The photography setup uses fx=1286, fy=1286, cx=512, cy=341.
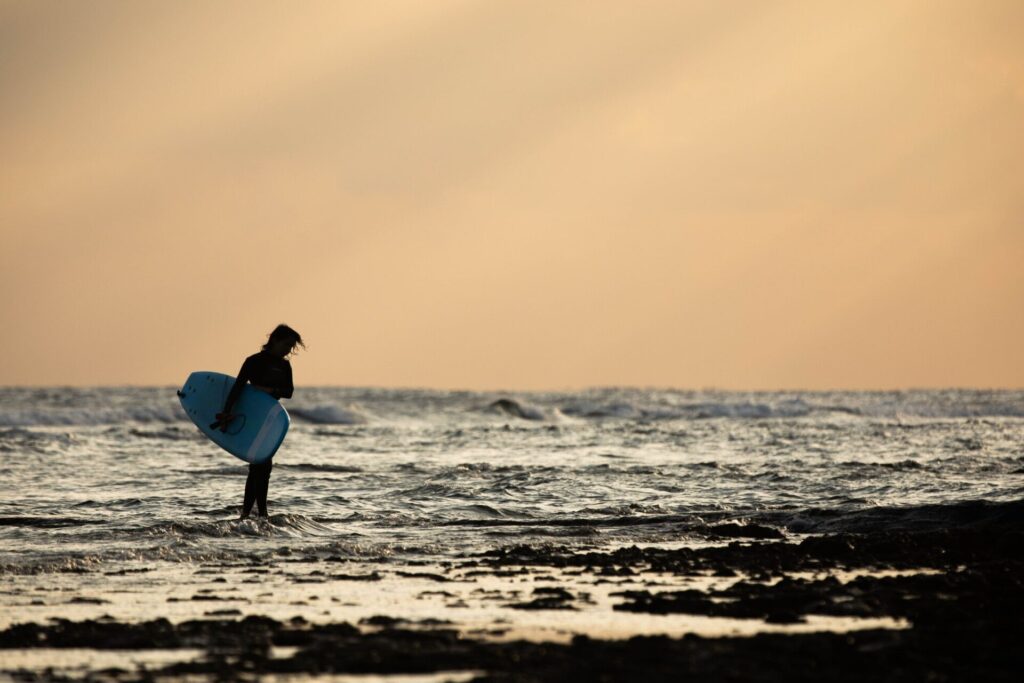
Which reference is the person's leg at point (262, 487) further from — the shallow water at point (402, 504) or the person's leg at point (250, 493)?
the shallow water at point (402, 504)

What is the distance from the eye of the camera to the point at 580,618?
7.26 metres

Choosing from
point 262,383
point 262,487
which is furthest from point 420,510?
point 262,383

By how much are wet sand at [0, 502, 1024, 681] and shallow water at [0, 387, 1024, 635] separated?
0.06 metres

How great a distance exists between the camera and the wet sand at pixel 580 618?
597 centimetres

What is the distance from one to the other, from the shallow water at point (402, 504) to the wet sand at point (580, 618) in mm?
62

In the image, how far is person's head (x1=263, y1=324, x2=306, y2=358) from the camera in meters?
12.5

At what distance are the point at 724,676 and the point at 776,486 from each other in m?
10.7

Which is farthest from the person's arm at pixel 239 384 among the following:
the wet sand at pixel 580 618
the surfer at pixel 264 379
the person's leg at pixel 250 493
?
the wet sand at pixel 580 618

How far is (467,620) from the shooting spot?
284 inches

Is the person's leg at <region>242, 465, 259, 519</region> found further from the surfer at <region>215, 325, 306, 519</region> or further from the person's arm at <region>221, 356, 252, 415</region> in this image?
the person's arm at <region>221, 356, 252, 415</region>

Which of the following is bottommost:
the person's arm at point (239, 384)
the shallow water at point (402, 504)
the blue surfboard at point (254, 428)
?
the shallow water at point (402, 504)

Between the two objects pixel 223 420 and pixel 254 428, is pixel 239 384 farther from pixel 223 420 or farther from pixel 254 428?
pixel 254 428

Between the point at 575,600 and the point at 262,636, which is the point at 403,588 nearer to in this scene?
the point at 575,600

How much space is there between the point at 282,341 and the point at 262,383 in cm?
56
